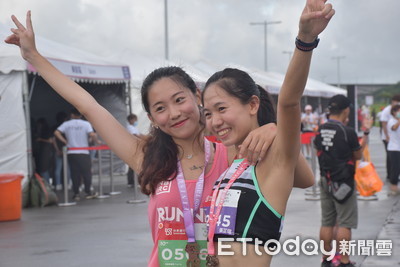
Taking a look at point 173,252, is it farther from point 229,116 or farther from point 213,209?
point 229,116

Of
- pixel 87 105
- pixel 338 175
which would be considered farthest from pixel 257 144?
pixel 338 175

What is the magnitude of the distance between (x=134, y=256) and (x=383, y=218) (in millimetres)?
4224

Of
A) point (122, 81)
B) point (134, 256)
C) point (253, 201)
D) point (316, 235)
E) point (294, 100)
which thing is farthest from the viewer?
point (122, 81)

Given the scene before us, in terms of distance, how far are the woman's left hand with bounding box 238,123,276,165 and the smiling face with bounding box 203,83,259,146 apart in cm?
7

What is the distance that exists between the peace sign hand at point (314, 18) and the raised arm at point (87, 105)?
1293 millimetres

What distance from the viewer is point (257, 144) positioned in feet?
8.26

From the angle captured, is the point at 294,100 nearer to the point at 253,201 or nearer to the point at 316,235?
the point at 253,201

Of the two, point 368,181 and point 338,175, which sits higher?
point 338,175

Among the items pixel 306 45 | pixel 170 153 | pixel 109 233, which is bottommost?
pixel 109 233

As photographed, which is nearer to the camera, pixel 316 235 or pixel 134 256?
pixel 134 256

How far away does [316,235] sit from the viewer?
29.1 feet

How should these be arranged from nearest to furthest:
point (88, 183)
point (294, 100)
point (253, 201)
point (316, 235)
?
1. point (294, 100)
2. point (253, 201)
3. point (316, 235)
4. point (88, 183)

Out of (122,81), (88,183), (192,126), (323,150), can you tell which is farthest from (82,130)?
(192,126)

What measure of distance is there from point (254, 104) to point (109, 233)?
733cm
